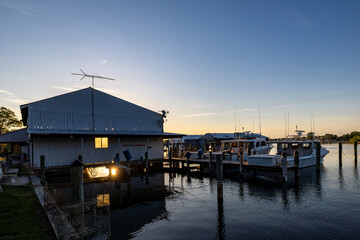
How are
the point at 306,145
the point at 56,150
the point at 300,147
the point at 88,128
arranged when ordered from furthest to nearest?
1. the point at 306,145
2. the point at 300,147
3. the point at 88,128
4. the point at 56,150

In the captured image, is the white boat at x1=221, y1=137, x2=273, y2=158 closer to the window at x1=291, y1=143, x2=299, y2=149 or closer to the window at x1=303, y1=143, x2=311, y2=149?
Answer: the window at x1=291, y1=143, x2=299, y2=149

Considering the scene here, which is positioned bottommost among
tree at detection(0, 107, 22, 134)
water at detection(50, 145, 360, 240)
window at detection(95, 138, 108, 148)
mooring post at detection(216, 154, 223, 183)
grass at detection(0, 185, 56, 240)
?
water at detection(50, 145, 360, 240)

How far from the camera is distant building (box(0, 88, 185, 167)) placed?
75.8 ft

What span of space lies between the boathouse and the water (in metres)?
6.05

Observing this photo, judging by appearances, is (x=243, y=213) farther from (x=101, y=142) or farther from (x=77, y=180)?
(x=101, y=142)

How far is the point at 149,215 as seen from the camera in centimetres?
1253

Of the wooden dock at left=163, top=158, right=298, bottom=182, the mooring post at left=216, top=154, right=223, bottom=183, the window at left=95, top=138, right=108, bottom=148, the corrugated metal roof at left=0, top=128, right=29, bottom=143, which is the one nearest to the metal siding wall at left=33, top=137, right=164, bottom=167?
the window at left=95, top=138, right=108, bottom=148

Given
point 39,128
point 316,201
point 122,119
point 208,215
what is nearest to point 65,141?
point 39,128

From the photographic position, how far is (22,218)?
29.9 feet

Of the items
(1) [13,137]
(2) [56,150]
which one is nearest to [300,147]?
(2) [56,150]

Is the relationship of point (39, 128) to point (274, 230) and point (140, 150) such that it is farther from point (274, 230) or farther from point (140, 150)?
point (274, 230)

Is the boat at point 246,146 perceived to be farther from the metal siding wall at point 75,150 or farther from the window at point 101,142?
the window at point 101,142

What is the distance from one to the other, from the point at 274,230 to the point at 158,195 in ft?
28.7

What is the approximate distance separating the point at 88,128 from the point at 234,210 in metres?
19.4
